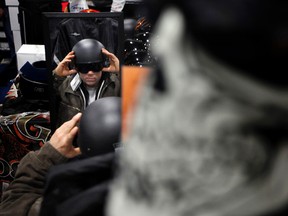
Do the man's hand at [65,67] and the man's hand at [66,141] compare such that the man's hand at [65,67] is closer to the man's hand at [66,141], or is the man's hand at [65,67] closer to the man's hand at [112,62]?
the man's hand at [112,62]

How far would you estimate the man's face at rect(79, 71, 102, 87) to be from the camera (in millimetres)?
1810

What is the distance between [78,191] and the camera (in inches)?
17.6

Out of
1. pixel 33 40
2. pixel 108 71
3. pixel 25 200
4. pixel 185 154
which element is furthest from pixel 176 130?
pixel 33 40

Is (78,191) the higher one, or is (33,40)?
(78,191)

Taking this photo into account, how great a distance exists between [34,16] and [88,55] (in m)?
1.45

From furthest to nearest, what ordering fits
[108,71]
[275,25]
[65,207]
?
[108,71], [65,207], [275,25]

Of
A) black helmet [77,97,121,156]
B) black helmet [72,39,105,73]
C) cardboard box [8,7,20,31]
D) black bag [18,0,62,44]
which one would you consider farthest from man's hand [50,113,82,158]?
cardboard box [8,7,20,31]

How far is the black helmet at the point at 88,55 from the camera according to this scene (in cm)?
173

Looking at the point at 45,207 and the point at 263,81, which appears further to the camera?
the point at 45,207

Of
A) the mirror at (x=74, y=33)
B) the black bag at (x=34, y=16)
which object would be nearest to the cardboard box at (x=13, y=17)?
the black bag at (x=34, y=16)

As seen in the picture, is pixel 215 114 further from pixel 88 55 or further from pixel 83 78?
pixel 83 78

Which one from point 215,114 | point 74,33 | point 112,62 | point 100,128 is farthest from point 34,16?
point 215,114

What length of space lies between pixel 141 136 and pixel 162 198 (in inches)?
1.8

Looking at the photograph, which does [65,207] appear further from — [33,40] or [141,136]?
[33,40]
